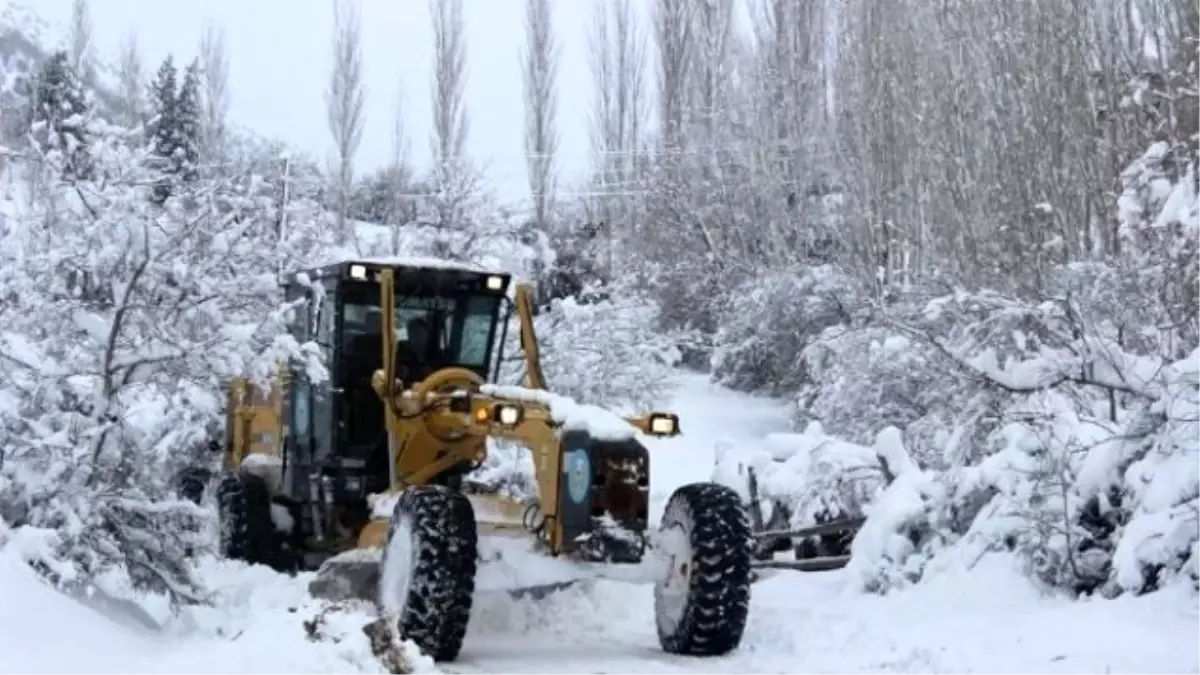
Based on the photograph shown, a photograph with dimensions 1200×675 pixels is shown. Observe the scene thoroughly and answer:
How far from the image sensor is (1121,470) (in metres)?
7.97

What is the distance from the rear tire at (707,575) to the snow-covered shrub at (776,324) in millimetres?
13301

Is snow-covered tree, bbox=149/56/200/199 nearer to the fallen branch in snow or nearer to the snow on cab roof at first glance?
the snow on cab roof

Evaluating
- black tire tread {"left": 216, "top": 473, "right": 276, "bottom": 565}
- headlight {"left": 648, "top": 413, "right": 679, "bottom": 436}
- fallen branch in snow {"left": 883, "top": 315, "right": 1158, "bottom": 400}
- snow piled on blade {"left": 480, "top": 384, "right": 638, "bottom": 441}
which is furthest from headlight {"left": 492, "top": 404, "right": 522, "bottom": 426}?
black tire tread {"left": 216, "top": 473, "right": 276, "bottom": 565}

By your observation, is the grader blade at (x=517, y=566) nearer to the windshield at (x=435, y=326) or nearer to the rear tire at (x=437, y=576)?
the rear tire at (x=437, y=576)

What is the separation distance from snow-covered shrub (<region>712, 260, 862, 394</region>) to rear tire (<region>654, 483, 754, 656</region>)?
13301mm

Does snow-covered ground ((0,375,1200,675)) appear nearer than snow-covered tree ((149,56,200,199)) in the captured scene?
Yes

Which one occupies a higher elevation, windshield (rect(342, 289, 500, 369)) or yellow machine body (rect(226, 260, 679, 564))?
windshield (rect(342, 289, 500, 369))

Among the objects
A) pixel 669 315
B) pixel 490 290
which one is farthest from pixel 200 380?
pixel 669 315

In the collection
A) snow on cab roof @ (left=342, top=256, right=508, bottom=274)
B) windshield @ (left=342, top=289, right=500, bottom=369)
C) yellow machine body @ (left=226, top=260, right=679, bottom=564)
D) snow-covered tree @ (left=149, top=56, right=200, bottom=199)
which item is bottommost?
yellow machine body @ (left=226, top=260, right=679, bottom=564)

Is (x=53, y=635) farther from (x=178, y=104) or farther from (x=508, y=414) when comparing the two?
(x=178, y=104)

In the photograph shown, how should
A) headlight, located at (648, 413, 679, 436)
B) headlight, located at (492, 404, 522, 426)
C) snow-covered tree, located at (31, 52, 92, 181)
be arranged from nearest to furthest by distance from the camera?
headlight, located at (492, 404, 522, 426), headlight, located at (648, 413, 679, 436), snow-covered tree, located at (31, 52, 92, 181)

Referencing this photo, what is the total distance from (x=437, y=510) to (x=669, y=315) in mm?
20556

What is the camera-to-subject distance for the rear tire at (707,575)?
7.18 m

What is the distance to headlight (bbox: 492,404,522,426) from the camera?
7.44 meters
